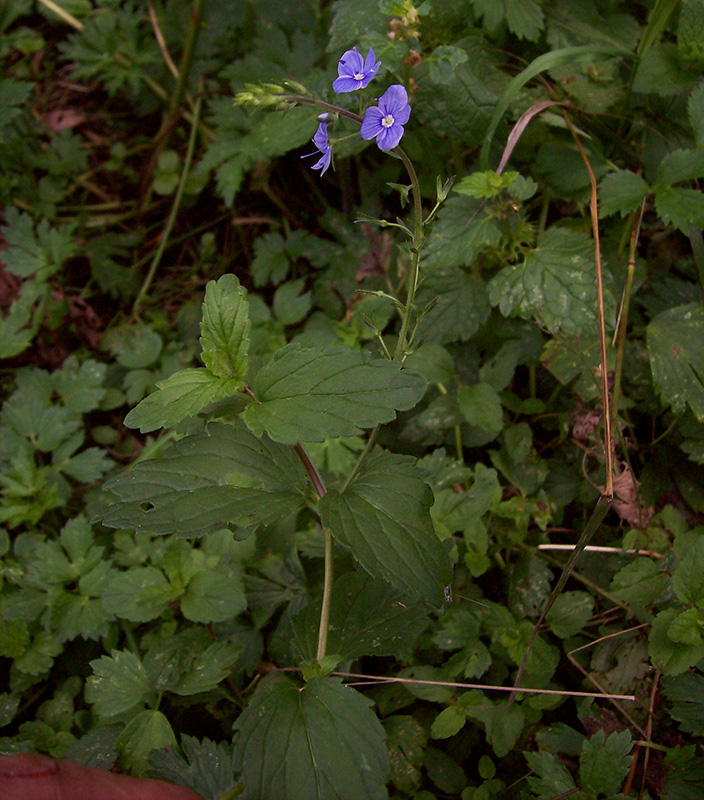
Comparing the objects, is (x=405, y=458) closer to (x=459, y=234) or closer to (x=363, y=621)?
(x=363, y=621)

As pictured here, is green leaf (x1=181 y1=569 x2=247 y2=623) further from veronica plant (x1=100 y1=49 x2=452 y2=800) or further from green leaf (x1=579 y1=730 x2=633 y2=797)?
green leaf (x1=579 y1=730 x2=633 y2=797)

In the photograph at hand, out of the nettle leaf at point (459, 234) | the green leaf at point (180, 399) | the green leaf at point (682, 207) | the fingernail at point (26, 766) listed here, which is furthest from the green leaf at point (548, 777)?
the green leaf at point (682, 207)

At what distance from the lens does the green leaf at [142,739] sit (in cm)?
179

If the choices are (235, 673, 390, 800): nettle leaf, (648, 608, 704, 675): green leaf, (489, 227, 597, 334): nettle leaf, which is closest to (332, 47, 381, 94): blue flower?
(489, 227, 597, 334): nettle leaf

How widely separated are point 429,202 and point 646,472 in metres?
1.40

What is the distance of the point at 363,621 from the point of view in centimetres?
171

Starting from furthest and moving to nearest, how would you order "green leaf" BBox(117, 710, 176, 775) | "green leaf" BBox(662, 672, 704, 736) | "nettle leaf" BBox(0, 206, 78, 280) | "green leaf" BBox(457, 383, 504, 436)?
"nettle leaf" BBox(0, 206, 78, 280) → "green leaf" BBox(457, 383, 504, 436) → "green leaf" BBox(117, 710, 176, 775) → "green leaf" BBox(662, 672, 704, 736)

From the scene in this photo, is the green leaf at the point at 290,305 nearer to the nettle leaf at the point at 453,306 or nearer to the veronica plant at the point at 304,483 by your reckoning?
the nettle leaf at the point at 453,306

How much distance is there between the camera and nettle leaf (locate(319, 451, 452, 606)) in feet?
4.52

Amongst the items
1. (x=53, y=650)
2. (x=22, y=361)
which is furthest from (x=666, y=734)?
(x=22, y=361)

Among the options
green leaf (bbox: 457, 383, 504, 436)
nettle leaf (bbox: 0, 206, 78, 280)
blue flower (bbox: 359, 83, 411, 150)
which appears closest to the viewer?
blue flower (bbox: 359, 83, 411, 150)

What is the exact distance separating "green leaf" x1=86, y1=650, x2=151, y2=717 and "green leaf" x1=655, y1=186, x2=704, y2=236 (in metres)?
2.18

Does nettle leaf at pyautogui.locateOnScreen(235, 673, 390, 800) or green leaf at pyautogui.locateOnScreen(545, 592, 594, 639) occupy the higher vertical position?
nettle leaf at pyautogui.locateOnScreen(235, 673, 390, 800)

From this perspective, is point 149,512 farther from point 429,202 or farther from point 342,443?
point 429,202
